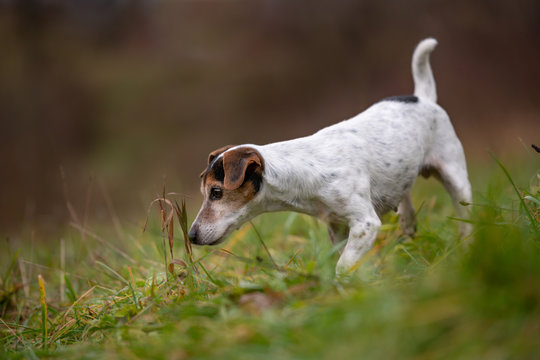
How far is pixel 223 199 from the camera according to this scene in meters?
3.51

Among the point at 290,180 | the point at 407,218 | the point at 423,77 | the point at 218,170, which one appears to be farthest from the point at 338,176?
the point at 423,77

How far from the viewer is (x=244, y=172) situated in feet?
10.9

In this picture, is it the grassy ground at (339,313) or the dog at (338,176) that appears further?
the dog at (338,176)

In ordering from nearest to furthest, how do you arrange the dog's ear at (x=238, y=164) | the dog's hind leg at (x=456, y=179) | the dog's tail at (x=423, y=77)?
the dog's ear at (x=238, y=164) → the dog's hind leg at (x=456, y=179) → the dog's tail at (x=423, y=77)

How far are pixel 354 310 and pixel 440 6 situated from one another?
595 inches

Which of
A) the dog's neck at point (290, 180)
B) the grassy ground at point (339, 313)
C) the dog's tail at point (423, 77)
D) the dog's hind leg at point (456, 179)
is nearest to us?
the grassy ground at point (339, 313)

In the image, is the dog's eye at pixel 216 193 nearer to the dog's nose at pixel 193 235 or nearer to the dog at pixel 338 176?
the dog at pixel 338 176

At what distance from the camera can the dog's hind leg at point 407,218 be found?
460 cm

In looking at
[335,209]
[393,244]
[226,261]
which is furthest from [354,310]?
[226,261]

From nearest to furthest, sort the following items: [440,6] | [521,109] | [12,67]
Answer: [521,109] < [440,6] < [12,67]

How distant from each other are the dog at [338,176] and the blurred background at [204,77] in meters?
7.20

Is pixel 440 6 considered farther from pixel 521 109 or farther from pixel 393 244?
pixel 393 244

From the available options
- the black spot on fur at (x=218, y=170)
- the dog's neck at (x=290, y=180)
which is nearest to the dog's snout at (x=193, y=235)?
the black spot on fur at (x=218, y=170)

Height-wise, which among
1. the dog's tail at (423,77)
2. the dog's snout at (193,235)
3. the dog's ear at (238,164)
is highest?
the dog's tail at (423,77)
